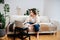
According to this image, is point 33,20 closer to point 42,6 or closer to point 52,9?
point 42,6

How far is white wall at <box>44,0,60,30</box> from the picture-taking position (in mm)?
6180

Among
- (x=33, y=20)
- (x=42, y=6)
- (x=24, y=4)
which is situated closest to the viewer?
(x=33, y=20)

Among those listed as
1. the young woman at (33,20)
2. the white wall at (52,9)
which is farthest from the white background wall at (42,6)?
the young woman at (33,20)

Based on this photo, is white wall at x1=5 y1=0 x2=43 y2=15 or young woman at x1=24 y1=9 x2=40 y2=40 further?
white wall at x1=5 y1=0 x2=43 y2=15

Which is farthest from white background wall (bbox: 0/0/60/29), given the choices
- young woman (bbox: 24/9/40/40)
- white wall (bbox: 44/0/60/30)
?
young woman (bbox: 24/9/40/40)

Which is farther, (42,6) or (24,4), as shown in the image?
(42,6)

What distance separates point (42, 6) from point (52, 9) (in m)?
0.52

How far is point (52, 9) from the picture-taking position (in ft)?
20.6

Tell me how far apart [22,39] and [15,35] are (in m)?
0.29

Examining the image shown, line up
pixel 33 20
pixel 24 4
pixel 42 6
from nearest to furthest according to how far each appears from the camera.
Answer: pixel 33 20, pixel 24 4, pixel 42 6

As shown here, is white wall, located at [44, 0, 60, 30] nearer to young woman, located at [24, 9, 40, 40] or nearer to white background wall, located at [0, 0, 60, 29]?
white background wall, located at [0, 0, 60, 29]

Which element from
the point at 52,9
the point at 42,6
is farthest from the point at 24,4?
the point at 52,9

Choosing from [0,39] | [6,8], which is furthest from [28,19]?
[0,39]

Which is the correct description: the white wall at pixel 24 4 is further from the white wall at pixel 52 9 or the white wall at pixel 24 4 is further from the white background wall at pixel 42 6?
the white wall at pixel 52 9
